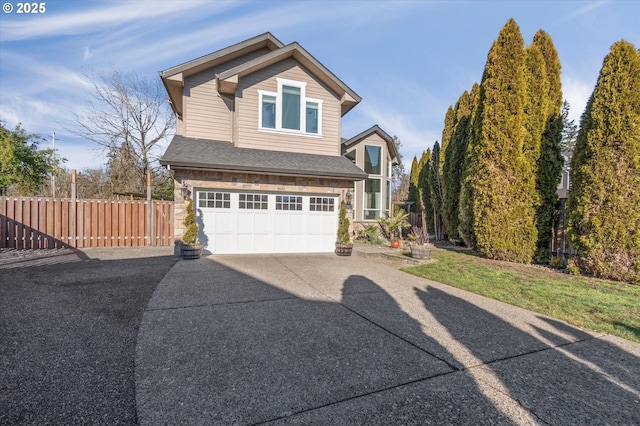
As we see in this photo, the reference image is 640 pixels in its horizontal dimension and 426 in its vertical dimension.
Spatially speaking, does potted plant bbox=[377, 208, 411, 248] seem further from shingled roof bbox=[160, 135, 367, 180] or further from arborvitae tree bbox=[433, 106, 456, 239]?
shingled roof bbox=[160, 135, 367, 180]

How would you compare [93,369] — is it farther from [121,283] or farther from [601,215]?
[601,215]

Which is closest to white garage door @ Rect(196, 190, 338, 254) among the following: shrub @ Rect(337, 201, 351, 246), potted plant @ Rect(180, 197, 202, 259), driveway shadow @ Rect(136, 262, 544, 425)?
shrub @ Rect(337, 201, 351, 246)

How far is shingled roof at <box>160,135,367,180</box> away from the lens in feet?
27.3

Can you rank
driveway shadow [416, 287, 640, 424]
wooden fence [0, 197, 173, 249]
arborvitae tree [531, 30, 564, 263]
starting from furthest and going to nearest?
1. wooden fence [0, 197, 173, 249]
2. arborvitae tree [531, 30, 564, 263]
3. driveway shadow [416, 287, 640, 424]

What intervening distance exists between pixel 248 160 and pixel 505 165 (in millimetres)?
7576

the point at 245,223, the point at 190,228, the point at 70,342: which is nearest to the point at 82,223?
the point at 190,228

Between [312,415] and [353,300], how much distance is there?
2.88 meters

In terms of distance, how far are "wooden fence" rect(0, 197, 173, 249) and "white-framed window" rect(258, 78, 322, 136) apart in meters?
4.81

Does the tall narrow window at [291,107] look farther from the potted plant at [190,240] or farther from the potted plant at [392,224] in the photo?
the potted plant at [392,224]

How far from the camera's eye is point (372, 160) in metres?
15.8

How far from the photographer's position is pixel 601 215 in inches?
260

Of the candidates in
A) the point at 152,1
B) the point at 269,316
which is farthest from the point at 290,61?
the point at 269,316

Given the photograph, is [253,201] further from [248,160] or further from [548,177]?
[548,177]

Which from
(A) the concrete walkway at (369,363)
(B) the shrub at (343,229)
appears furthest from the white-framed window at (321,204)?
(A) the concrete walkway at (369,363)
